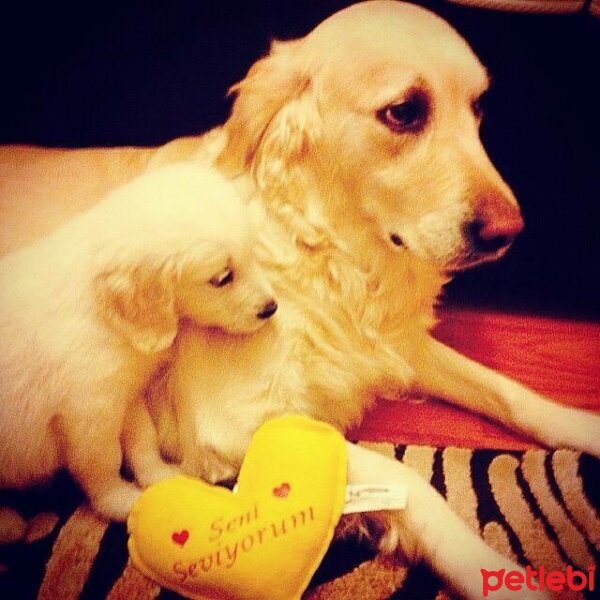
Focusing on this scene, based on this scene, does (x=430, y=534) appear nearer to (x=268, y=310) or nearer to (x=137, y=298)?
(x=268, y=310)

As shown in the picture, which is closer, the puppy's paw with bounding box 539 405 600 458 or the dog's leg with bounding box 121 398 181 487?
the dog's leg with bounding box 121 398 181 487

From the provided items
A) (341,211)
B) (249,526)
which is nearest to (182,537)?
(249,526)

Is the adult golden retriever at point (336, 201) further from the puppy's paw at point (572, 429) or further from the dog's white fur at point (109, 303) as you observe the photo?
the puppy's paw at point (572, 429)

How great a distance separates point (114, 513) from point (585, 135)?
849 mm

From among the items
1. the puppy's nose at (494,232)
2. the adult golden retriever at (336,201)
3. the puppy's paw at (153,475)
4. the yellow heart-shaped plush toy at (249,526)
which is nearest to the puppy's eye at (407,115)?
the adult golden retriever at (336,201)

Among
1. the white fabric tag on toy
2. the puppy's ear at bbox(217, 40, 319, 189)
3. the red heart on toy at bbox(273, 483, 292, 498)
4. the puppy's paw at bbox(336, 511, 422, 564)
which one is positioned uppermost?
the puppy's ear at bbox(217, 40, 319, 189)

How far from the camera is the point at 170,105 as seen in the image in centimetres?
91

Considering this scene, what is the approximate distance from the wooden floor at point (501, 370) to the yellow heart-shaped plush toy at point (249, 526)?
6.3 inches

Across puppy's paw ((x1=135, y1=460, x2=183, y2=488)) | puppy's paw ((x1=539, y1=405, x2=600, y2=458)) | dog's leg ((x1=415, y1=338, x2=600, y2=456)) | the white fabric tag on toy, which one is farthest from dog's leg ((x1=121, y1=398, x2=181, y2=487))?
puppy's paw ((x1=539, y1=405, x2=600, y2=458))

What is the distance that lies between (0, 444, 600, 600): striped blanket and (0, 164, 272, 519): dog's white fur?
3.5 inches

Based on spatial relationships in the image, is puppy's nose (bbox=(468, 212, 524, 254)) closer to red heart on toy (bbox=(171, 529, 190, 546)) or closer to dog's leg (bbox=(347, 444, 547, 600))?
dog's leg (bbox=(347, 444, 547, 600))

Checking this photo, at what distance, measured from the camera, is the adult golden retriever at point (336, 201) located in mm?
845

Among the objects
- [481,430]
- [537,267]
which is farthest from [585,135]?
[481,430]

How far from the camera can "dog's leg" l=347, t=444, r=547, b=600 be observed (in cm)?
83
